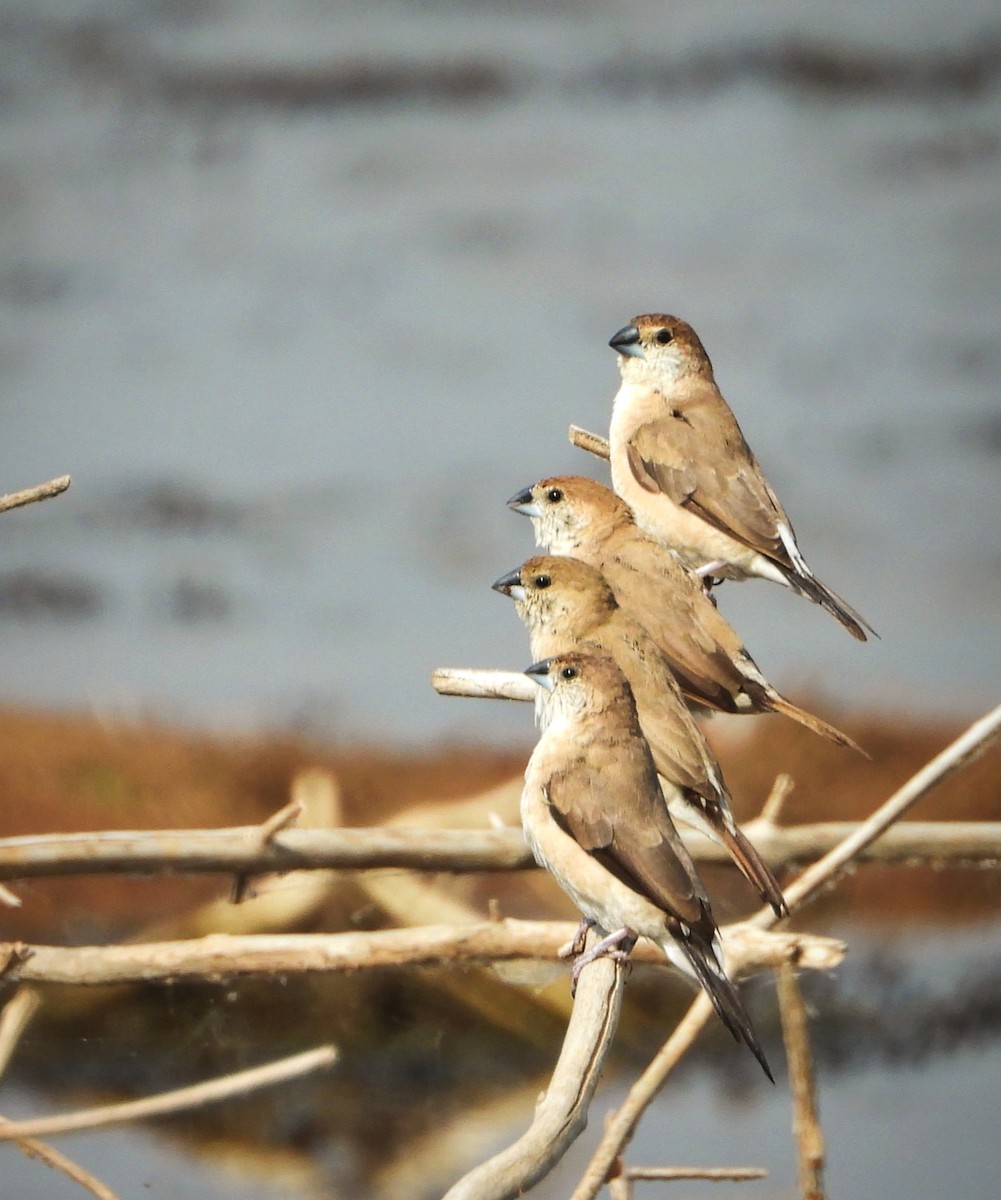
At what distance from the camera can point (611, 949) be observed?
1429mm

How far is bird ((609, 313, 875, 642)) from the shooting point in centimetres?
158

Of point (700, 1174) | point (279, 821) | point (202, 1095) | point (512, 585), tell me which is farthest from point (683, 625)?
point (279, 821)

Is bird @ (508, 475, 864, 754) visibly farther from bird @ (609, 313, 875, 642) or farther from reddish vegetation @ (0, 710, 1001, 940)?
reddish vegetation @ (0, 710, 1001, 940)

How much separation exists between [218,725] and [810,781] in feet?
7.22

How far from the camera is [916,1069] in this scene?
4.47 m

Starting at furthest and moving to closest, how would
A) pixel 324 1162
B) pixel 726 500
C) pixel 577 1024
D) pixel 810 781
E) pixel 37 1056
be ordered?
1. pixel 810 781
2. pixel 37 1056
3. pixel 324 1162
4. pixel 726 500
5. pixel 577 1024

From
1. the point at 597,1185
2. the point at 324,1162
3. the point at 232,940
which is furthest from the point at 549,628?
the point at 324,1162

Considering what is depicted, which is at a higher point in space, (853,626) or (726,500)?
(726,500)

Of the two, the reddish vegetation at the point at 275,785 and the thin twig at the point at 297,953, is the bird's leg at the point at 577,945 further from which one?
the reddish vegetation at the point at 275,785

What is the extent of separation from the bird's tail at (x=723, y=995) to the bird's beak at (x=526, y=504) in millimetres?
534

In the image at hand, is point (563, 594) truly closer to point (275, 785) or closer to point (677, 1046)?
point (677, 1046)

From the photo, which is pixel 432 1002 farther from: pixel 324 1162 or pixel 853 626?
pixel 853 626

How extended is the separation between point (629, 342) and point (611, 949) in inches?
28.1

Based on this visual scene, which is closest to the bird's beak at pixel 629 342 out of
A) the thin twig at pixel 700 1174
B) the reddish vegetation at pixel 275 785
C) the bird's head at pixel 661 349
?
the bird's head at pixel 661 349
